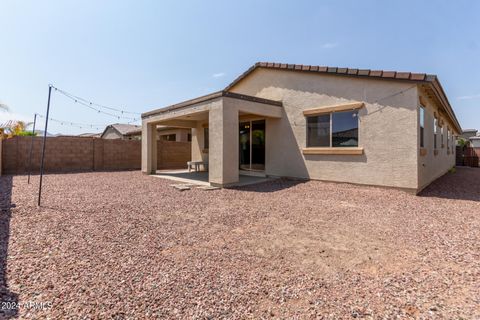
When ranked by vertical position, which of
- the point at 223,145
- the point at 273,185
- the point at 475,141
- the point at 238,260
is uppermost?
the point at 475,141

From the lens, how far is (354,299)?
2.37 metres

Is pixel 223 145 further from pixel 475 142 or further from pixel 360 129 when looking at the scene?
pixel 475 142

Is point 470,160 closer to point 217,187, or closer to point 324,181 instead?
point 324,181

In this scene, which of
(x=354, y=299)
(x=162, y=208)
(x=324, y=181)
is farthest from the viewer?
(x=324, y=181)

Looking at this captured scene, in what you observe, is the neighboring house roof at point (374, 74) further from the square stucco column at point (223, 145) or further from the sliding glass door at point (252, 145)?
the square stucco column at point (223, 145)

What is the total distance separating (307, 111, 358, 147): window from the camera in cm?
869

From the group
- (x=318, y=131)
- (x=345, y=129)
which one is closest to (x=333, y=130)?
(x=345, y=129)

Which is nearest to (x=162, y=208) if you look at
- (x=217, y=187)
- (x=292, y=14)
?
(x=217, y=187)

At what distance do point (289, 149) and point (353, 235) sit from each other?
21.1 feet

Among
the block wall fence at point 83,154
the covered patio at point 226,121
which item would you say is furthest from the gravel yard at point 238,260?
the block wall fence at point 83,154

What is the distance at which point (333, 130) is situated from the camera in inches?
358

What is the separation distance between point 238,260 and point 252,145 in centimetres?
889

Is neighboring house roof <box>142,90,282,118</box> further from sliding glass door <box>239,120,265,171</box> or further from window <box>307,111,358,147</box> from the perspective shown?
window <box>307,111,358,147</box>

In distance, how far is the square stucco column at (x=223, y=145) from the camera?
337 inches
